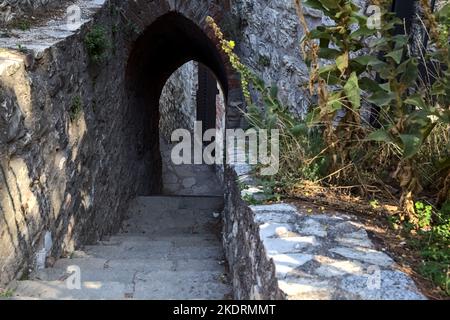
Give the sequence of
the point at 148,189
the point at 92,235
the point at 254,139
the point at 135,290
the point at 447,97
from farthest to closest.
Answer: the point at 148,189 → the point at 92,235 → the point at 254,139 → the point at 135,290 → the point at 447,97

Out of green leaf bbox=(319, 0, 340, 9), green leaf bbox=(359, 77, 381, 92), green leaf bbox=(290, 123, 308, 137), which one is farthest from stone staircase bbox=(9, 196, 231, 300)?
green leaf bbox=(319, 0, 340, 9)

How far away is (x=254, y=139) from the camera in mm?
3533

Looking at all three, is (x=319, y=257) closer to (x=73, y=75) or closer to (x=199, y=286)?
(x=199, y=286)

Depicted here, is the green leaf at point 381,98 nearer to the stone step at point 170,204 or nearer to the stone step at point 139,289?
the stone step at point 139,289

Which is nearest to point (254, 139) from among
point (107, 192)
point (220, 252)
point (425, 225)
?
point (220, 252)

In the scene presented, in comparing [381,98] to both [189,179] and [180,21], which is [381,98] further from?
[189,179]

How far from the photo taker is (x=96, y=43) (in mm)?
4227

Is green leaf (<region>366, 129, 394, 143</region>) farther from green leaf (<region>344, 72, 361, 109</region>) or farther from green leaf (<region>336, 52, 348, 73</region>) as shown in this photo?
green leaf (<region>336, 52, 348, 73</region>)

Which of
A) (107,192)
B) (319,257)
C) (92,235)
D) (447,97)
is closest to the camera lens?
(319,257)

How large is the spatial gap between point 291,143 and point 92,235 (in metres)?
2.10

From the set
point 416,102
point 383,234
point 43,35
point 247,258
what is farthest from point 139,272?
point 43,35

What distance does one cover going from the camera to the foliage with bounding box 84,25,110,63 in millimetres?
4172

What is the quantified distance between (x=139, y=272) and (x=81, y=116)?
164cm

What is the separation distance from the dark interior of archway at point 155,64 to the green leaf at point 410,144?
3762mm
